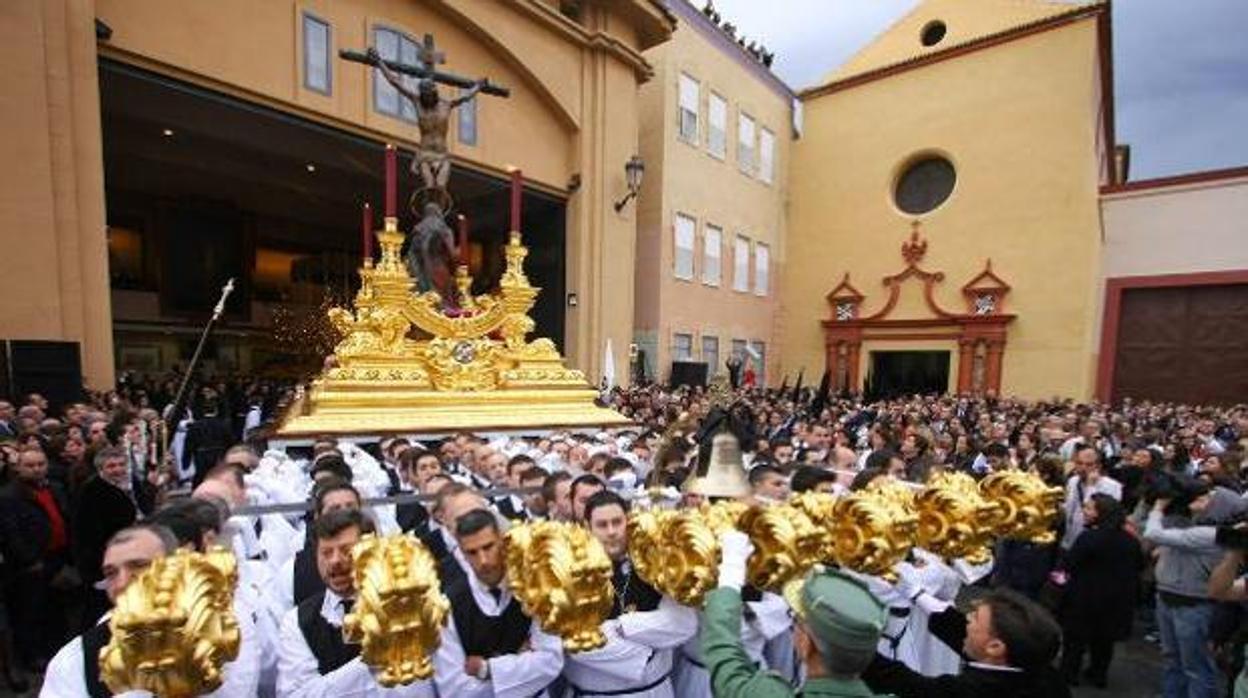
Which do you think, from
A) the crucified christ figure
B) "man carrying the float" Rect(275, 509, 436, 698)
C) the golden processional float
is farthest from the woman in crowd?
the crucified christ figure

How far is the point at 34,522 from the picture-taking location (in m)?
4.05

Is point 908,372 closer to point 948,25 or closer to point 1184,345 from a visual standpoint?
point 1184,345

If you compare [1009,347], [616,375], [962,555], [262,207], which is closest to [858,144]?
[1009,347]

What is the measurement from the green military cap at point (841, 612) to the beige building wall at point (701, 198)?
1608cm

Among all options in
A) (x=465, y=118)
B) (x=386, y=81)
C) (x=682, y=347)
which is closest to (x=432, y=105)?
(x=386, y=81)

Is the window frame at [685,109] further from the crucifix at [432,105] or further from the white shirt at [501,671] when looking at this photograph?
the white shirt at [501,671]

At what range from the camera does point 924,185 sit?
21.0m

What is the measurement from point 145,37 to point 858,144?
19.9 meters

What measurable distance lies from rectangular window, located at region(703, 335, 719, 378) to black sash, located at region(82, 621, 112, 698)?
59.3 feet

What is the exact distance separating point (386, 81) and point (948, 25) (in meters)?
18.3

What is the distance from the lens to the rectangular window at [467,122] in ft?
44.6

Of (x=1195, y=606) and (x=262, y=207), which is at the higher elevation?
(x=262, y=207)

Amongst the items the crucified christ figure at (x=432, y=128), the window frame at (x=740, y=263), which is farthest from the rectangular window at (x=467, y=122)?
the window frame at (x=740, y=263)

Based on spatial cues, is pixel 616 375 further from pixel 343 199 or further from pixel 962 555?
pixel 962 555
